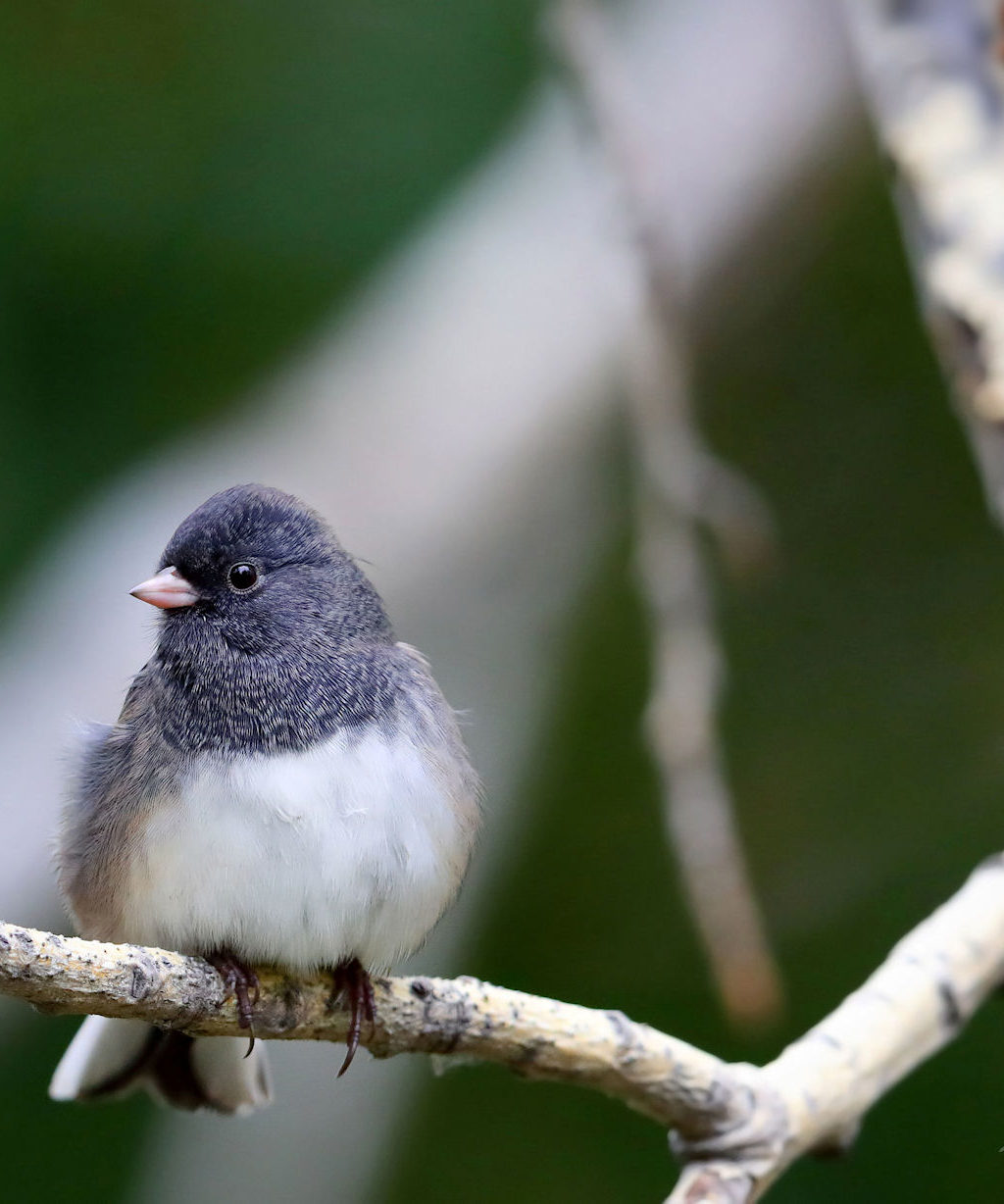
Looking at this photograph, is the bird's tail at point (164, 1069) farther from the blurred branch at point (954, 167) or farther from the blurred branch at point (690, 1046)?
the blurred branch at point (954, 167)

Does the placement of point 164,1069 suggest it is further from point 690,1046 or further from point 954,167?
point 954,167

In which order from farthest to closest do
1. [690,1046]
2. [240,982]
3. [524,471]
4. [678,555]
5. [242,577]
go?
[524,471] → [678,555] → [242,577] → [690,1046] → [240,982]

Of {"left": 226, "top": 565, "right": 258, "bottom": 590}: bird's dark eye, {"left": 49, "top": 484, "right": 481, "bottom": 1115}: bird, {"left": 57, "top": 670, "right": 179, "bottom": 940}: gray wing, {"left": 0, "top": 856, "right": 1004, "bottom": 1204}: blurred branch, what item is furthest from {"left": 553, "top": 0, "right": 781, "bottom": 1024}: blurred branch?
{"left": 57, "top": 670, "right": 179, "bottom": 940}: gray wing

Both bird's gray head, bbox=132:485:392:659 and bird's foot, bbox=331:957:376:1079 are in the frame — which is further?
bird's gray head, bbox=132:485:392:659

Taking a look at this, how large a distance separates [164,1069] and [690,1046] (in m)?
0.73

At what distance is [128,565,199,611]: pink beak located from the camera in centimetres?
187

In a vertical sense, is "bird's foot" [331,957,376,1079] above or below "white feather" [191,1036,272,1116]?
above

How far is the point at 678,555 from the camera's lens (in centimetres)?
250

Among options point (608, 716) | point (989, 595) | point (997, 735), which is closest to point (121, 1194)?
point (608, 716)

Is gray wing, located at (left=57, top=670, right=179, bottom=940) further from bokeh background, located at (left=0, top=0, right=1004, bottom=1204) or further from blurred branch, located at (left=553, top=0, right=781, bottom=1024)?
bokeh background, located at (left=0, top=0, right=1004, bottom=1204)

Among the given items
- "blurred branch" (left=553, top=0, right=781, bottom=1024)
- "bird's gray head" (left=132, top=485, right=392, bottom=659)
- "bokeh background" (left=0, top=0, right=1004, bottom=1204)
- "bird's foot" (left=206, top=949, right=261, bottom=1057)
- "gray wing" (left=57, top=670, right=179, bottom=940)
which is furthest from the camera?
"bokeh background" (left=0, top=0, right=1004, bottom=1204)

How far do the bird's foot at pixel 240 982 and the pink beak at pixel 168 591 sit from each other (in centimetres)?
45

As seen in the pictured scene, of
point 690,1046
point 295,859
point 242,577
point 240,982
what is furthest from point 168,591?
point 690,1046

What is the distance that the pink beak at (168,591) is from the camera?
1868 mm
